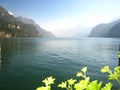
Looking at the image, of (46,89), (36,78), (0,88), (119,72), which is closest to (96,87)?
(46,89)

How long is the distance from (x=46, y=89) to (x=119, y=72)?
3.85ft

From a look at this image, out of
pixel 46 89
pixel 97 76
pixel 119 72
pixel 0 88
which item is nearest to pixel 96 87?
pixel 46 89

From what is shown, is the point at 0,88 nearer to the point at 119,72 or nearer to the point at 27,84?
the point at 27,84

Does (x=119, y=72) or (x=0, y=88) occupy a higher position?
(x=119, y=72)

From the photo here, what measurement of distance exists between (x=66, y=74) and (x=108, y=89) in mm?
28122

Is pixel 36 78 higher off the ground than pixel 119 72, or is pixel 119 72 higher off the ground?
pixel 119 72

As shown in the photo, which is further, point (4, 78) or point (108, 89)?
point (4, 78)

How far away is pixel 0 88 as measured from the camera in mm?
21781

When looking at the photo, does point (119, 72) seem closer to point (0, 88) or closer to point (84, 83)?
point (84, 83)

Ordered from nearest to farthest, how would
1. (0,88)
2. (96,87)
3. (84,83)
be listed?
(96,87), (84,83), (0,88)

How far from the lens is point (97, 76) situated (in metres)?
28.3

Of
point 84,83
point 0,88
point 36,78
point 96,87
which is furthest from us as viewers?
point 36,78

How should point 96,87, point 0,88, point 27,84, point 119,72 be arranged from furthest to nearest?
1. point 27,84
2. point 0,88
3. point 119,72
4. point 96,87

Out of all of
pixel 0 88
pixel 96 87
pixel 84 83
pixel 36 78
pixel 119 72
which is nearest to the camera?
pixel 96 87
